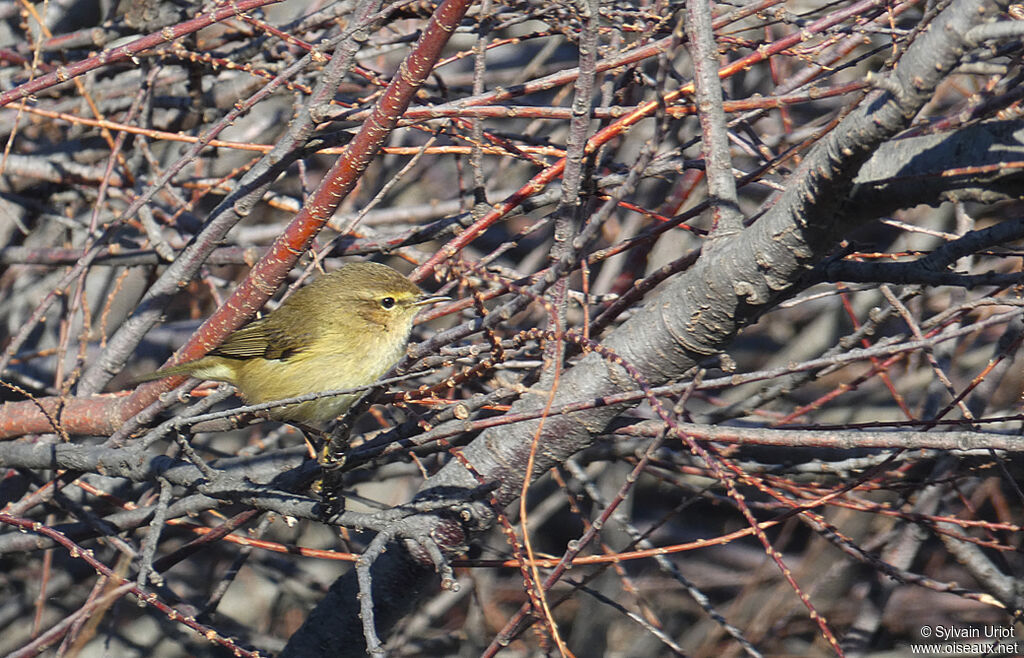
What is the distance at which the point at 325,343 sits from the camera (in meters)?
3.69

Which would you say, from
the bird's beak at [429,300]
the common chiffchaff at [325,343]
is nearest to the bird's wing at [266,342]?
the common chiffchaff at [325,343]

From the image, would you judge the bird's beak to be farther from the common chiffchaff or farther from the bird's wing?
the bird's wing

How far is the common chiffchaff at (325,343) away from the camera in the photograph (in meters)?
3.52

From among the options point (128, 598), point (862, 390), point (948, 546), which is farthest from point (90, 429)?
point (862, 390)

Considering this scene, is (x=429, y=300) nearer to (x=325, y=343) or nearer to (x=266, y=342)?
(x=325, y=343)

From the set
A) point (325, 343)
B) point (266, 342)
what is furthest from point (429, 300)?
point (266, 342)

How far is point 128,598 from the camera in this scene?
5.23 metres

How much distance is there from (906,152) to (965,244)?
1.24 ft

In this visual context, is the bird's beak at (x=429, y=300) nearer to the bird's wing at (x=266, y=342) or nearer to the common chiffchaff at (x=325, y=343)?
the common chiffchaff at (x=325, y=343)

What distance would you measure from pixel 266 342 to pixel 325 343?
0.31m

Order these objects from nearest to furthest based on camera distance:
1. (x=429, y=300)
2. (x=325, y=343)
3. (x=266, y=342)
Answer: (x=429, y=300), (x=325, y=343), (x=266, y=342)

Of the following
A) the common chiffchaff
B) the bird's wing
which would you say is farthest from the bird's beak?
the bird's wing

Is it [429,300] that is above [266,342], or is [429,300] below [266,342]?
above

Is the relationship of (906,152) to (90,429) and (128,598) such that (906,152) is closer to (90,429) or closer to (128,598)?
(90,429)
